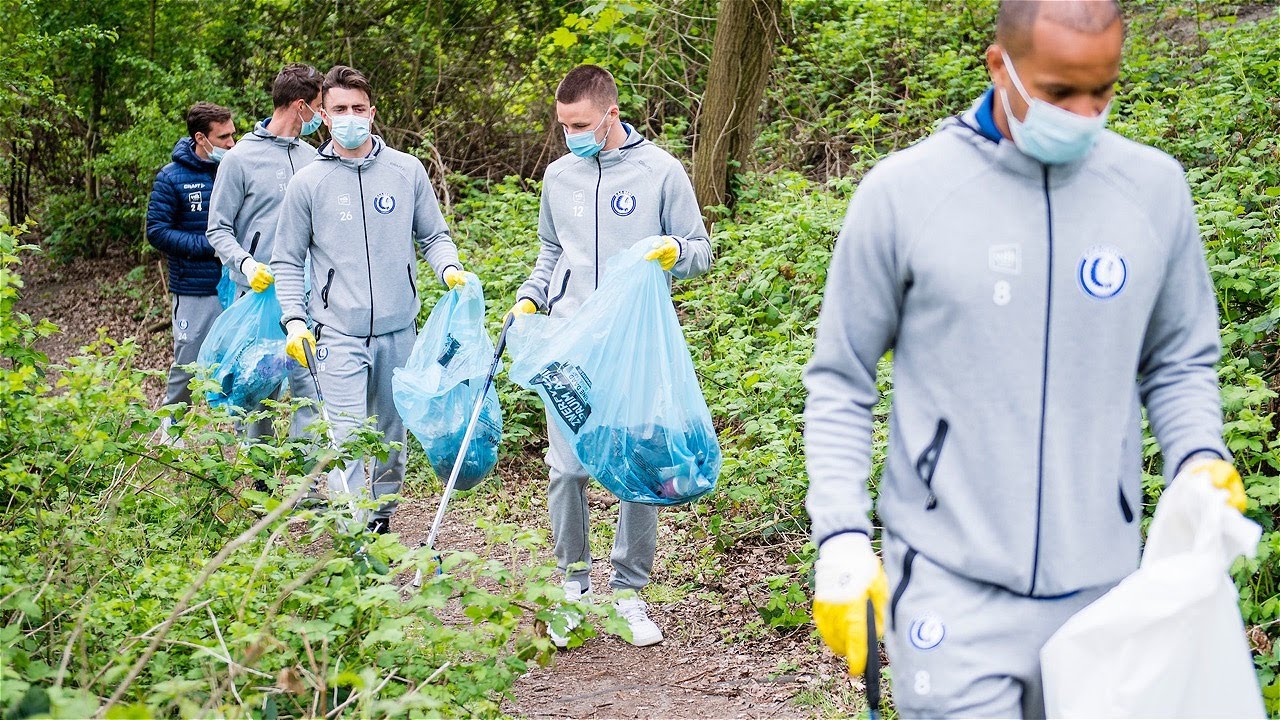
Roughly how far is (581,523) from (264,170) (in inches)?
124

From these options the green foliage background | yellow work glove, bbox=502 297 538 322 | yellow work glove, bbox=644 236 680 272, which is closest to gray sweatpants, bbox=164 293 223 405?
the green foliage background

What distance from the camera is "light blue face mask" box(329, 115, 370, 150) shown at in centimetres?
550

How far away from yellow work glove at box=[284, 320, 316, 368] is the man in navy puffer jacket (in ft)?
7.40

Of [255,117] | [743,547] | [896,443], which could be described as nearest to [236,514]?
[743,547]

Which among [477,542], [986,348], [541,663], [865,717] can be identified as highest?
[986,348]

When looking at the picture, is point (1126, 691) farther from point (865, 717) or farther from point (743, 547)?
point (743, 547)

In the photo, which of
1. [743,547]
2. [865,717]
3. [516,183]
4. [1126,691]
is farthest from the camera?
[516,183]

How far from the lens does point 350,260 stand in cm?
546

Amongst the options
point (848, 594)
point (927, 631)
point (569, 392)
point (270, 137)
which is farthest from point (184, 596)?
point (270, 137)

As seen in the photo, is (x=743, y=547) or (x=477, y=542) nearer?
(x=743, y=547)

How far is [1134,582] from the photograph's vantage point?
6.55 ft

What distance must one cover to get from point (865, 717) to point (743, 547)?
190 centimetres

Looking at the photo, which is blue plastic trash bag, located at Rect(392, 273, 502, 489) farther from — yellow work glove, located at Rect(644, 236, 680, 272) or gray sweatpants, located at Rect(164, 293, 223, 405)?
gray sweatpants, located at Rect(164, 293, 223, 405)

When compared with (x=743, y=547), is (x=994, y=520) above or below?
above
